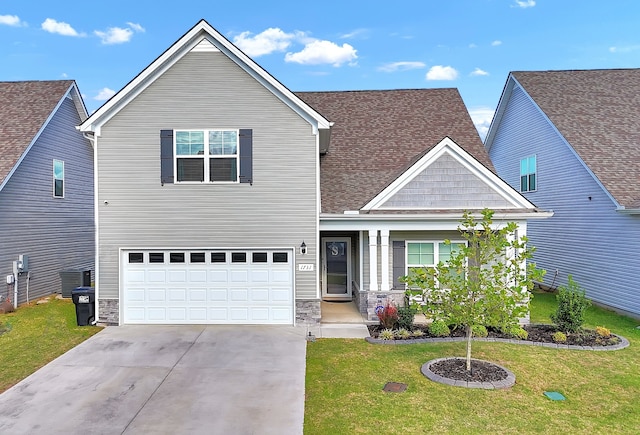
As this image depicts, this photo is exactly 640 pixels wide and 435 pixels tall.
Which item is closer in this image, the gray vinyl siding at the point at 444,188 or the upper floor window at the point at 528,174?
the gray vinyl siding at the point at 444,188

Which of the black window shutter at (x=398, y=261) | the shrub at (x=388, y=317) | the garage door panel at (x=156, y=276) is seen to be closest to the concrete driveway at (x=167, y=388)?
the garage door panel at (x=156, y=276)

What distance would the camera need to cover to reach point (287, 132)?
12.5 m

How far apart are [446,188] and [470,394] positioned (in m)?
6.79

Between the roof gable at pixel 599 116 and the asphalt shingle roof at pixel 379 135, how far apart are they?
3.50 metres

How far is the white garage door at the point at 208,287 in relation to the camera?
41.0ft

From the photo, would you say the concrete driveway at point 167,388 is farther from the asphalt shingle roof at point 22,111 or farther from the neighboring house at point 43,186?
the asphalt shingle roof at point 22,111

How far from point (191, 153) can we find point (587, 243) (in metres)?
14.3

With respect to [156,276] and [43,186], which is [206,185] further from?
[43,186]

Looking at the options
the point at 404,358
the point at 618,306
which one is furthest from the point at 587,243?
the point at 404,358

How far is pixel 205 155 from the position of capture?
40.7 ft

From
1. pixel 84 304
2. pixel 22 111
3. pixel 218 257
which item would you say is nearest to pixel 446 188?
pixel 218 257

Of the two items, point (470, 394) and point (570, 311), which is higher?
point (570, 311)

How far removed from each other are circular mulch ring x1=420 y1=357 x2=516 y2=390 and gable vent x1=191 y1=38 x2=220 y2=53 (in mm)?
10192

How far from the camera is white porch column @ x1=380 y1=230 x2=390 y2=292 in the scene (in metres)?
12.9
